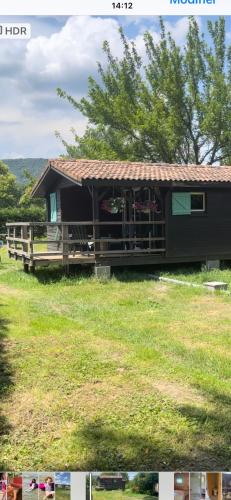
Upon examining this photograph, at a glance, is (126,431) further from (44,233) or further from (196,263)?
(44,233)

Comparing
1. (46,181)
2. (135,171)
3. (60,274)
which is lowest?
(60,274)

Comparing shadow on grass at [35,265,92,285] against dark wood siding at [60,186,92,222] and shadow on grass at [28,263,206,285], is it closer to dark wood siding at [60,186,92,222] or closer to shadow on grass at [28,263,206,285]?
shadow on grass at [28,263,206,285]

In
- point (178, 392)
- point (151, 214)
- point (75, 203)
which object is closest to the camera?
point (178, 392)

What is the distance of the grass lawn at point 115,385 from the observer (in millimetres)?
3480

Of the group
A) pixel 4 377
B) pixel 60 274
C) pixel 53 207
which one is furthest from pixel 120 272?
pixel 4 377

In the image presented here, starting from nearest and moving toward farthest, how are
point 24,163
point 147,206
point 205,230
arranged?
point 24,163 → point 147,206 → point 205,230

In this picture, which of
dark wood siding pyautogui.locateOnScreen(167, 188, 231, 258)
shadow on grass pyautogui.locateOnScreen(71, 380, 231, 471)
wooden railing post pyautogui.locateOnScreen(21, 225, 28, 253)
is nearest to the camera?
shadow on grass pyautogui.locateOnScreen(71, 380, 231, 471)

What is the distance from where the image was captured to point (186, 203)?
574 inches

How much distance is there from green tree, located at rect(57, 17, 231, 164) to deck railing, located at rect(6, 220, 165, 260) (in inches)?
88.5

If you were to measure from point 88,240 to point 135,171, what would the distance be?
280 cm

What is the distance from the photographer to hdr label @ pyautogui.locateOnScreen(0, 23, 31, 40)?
2.55 meters

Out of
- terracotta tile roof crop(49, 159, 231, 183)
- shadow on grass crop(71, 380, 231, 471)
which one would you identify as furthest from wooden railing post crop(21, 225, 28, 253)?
shadow on grass crop(71, 380, 231, 471)

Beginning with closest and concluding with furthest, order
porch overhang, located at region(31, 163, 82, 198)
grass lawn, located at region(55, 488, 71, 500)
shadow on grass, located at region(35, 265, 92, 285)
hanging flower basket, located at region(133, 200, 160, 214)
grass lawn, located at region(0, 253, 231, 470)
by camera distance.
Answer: grass lawn, located at region(55, 488, 71, 500), grass lawn, located at region(0, 253, 231, 470), shadow on grass, located at region(35, 265, 92, 285), hanging flower basket, located at region(133, 200, 160, 214), porch overhang, located at region(31, 163, 82, 198)

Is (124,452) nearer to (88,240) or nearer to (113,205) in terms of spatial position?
(88,240)
